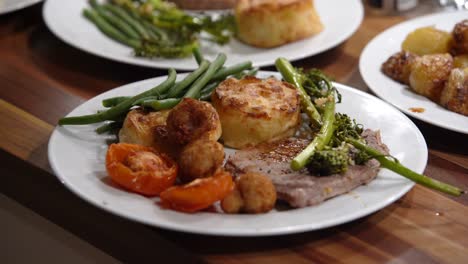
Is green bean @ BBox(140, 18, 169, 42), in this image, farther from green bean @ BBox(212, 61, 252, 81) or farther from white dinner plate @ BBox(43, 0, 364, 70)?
green bean @ BBox(212, 61, 252, 81)

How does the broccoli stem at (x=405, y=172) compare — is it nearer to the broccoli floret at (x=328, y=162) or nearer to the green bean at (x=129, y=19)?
the broccoli floret at (x=328, y=162)

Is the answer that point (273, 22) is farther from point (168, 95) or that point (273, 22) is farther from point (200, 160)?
point (200, 160)

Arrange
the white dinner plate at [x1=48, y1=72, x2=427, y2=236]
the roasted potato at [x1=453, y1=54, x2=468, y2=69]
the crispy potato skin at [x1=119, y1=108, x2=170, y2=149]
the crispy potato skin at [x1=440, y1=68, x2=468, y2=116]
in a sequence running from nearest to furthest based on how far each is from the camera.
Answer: the white dinner plate at [x1=48, y1=72, x2=427, y2=236] → the crispy potato skin at [x1=119, y1=108, x2=170, y2=149] → the crispy potato skin at [x1=440, y1=68, x2=468, y2=116] → the roasted potato at [x1=453, y1=54, x2=468, y2=69]

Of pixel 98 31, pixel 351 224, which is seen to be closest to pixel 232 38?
pixel 98 31

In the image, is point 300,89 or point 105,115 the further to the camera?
point 300,89

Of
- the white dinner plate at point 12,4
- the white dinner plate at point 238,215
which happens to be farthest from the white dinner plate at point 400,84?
the white dinner plate at point 12,4

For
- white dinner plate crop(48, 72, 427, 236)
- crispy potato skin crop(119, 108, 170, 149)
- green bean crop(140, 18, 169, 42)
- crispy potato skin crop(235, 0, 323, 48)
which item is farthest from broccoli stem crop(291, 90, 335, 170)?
green bean crop(140, 18, 169, 42)

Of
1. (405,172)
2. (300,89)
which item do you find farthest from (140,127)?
(405,172)
